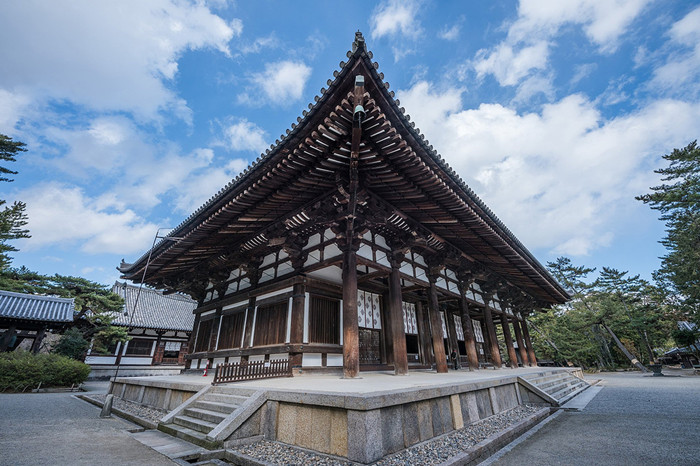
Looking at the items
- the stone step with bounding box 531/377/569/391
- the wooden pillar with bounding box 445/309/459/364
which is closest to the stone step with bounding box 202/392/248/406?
the stone step with bounding box 531/377/569/391

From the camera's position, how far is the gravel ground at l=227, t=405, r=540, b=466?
3.83m

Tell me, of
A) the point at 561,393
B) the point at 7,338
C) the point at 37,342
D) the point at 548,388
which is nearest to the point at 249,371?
the point at 548,388

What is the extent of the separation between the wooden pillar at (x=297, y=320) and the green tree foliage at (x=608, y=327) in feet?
111

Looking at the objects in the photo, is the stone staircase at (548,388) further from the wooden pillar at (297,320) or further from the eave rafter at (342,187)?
the wooden pillar at (297,320)

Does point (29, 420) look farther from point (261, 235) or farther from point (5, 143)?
point (5, 143)

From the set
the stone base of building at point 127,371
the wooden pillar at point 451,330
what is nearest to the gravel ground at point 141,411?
the wooden pillar at point 451,330

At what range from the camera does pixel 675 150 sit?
68.5 feet

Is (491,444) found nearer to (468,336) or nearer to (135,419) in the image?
(135,419)

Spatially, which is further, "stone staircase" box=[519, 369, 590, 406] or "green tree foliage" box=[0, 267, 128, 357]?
"green tree foliage" box=[0, 267, 128, 357]

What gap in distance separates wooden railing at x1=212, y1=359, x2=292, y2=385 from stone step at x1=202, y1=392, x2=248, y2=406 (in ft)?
0.99

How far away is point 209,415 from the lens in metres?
5.44

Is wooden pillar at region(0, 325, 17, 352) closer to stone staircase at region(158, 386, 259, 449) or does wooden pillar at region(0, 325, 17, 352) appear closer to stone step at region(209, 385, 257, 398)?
stone staircase at region(158, 386, 259, 449)

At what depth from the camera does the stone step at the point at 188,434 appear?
426 centimetres

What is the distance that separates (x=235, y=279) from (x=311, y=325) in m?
5.28
